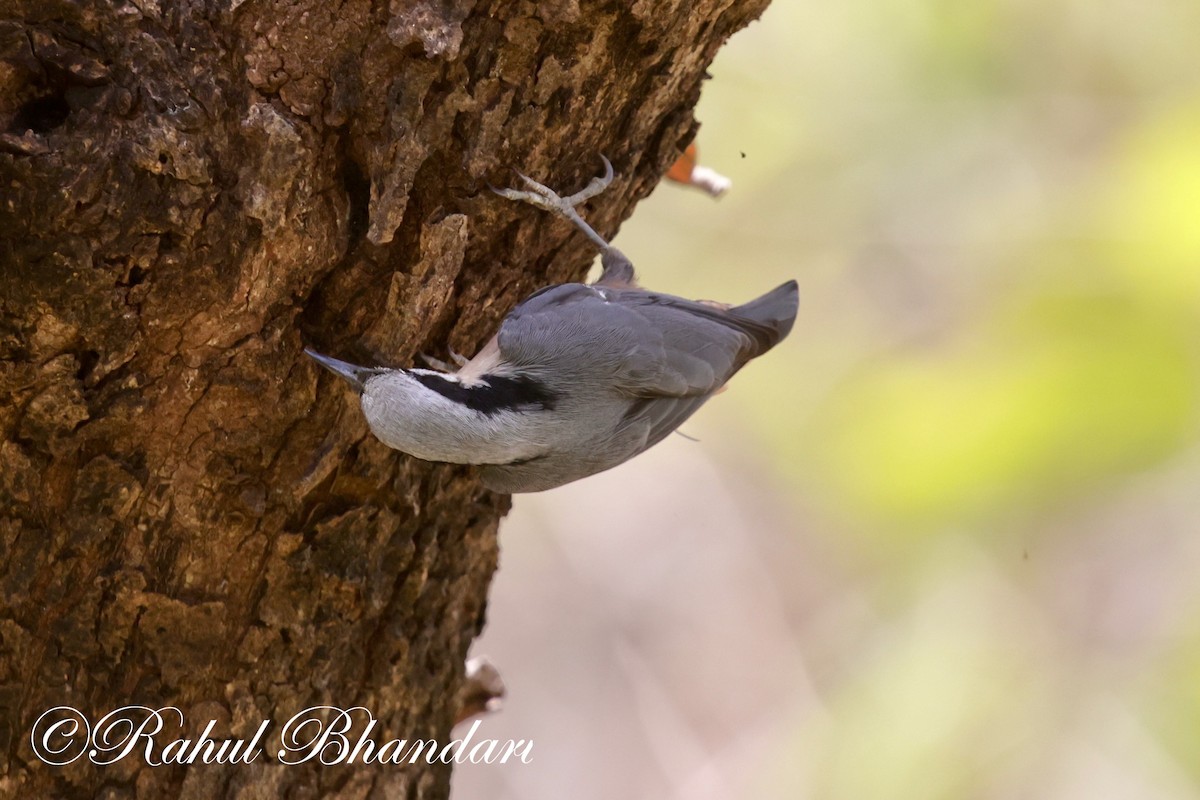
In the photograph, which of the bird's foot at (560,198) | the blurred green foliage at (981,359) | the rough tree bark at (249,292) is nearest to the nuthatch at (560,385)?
the bird's foot at (560,198)

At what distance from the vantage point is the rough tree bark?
6.70 feet

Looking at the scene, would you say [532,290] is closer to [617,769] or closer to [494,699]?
[494,699]

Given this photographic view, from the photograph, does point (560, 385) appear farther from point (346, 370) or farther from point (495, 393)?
point (346, 370)

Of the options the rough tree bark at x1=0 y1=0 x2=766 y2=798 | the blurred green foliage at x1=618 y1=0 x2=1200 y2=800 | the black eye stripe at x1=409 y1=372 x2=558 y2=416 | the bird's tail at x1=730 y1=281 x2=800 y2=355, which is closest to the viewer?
the rough tree bark at x1=0 y1=0 x2=766 y2=798

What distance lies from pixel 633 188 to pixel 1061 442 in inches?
Result: 133

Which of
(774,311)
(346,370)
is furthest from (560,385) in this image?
(774,311)

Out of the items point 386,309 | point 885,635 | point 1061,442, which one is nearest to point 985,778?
point 885,635

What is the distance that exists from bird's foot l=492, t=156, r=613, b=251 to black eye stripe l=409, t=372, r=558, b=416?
1.29 ft

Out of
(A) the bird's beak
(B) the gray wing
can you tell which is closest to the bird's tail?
(B) the gray wing

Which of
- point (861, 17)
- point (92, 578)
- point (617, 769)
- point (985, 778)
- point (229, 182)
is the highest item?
point (861, 17)

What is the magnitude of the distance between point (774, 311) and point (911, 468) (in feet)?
8.96

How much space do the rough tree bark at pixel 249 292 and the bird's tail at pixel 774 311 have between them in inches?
21.7

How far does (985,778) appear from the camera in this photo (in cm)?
537

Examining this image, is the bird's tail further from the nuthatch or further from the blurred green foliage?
the blurred green foliage
